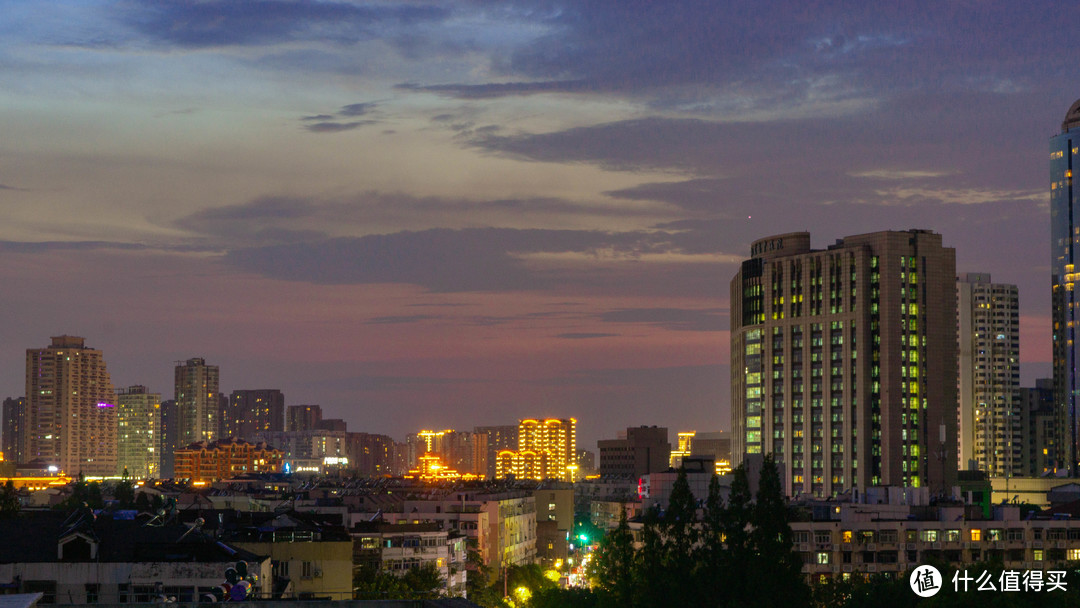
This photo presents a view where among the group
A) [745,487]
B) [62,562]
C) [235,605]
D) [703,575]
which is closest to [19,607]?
[235,605]

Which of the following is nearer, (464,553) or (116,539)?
(116,539)

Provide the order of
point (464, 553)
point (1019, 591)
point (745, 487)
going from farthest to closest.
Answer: point (464, 553)
point (745, 487)
point (1019, 591)

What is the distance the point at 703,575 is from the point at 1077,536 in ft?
221

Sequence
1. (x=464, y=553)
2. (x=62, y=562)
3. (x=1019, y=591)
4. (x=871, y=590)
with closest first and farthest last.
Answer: (x=62, y=562)
(x=1019, y=591)
(x=871, y=590)
(x=464, y=553)

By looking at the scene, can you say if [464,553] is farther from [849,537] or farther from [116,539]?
[116,539]

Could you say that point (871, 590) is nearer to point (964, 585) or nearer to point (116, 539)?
point (964, 585)

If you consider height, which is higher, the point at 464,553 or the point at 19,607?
the point at 19,607

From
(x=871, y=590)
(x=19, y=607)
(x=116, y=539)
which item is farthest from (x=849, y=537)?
(x=19, y=607)

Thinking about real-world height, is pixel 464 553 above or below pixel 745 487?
below

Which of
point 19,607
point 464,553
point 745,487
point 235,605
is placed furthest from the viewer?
point 464,553

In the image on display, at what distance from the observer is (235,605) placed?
48.9 meters

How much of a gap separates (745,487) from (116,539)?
3762 cm

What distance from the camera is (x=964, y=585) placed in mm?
79062

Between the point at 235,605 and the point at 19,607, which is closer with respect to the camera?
the point at 19,607
